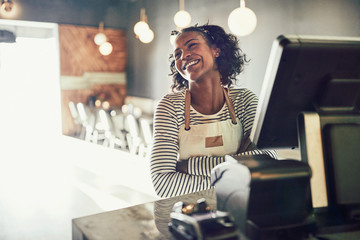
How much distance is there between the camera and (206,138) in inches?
60.9

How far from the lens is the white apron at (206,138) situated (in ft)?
5.04

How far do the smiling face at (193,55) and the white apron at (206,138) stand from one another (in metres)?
0.10

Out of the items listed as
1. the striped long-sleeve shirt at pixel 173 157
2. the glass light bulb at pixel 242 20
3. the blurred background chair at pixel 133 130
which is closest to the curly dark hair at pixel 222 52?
the striped long-sleeve shirt at pixel 173 157

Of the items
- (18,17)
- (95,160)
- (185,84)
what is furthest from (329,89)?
(18,17)

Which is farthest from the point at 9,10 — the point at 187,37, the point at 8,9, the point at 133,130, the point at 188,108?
the point at 188,108

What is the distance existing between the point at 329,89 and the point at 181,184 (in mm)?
706

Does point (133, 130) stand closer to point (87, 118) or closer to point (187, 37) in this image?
point (87, 118)

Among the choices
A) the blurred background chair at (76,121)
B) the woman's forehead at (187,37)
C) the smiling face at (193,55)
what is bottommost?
the blurred background chair at (76,121)

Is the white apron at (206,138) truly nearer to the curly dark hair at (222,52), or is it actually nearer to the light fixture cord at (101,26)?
the curly dark hair at (222,52)

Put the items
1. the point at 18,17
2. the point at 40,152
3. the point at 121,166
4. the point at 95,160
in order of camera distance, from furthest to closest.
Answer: the point at 18,17 → the point at 40,152 → the point at 95,160 → the point at 121,166

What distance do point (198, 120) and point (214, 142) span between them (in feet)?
0.39

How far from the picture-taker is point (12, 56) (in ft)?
30.6

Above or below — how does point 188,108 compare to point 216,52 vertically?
below

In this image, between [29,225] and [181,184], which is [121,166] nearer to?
[29,225]
